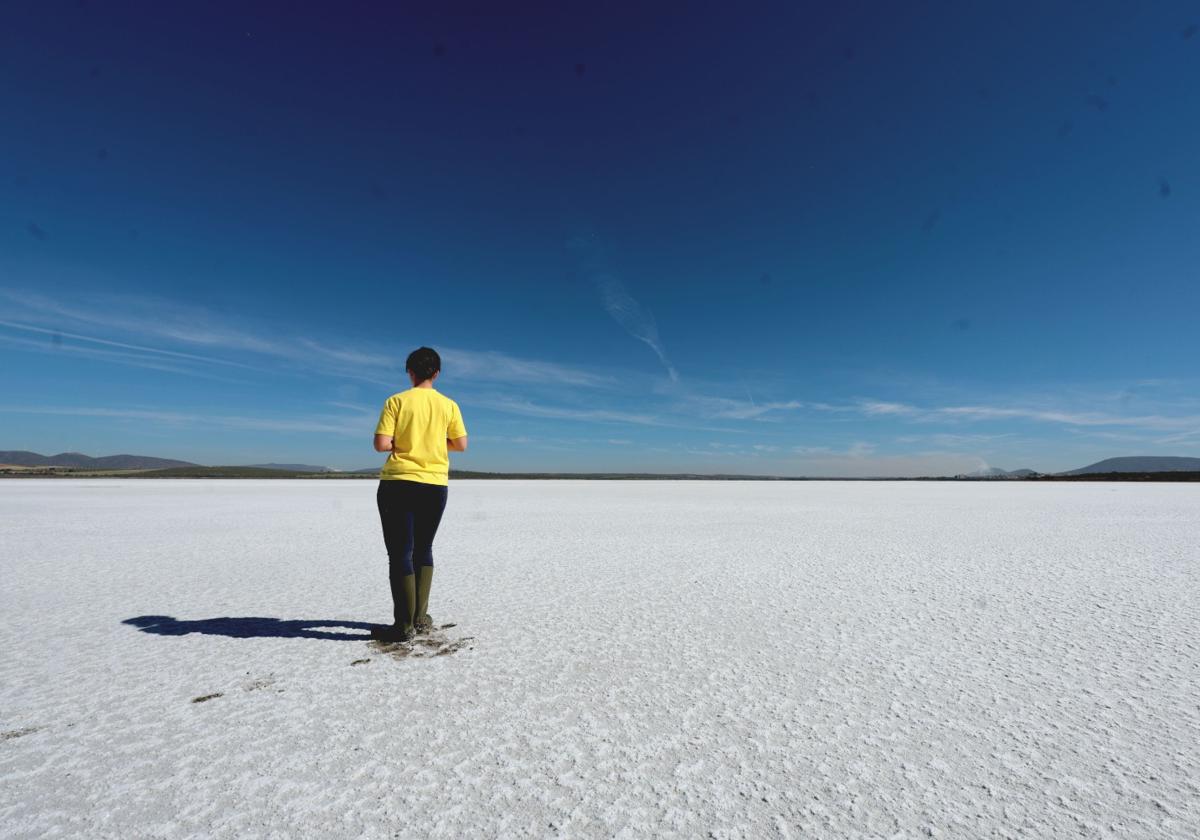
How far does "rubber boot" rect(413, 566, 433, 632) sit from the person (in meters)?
0.01

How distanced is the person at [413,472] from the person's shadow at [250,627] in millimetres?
397

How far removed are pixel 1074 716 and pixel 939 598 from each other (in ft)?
7.84

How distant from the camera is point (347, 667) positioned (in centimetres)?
315

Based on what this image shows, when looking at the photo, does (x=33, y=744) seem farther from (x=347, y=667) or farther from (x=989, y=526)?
(x=989, y=526)

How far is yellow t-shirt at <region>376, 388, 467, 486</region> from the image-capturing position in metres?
3.39

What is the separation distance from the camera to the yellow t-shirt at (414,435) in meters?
3.39

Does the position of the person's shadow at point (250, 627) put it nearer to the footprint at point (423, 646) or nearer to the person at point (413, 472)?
the footprint at point (423, 646)

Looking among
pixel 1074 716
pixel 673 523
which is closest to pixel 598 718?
pixel 1074 716

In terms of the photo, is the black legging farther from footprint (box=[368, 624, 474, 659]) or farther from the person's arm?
footprint (box=[368, 624, 474, 659])

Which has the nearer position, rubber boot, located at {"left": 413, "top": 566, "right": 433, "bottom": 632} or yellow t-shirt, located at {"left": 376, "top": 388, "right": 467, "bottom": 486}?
yellow t-shirt, located at {"left": 376, "top": 388, "right": 467, "bottom": 486}

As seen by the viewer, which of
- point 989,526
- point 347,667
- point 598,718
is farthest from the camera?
point 989,526

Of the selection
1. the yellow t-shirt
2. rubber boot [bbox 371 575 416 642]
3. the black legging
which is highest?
the yellow t-shirt

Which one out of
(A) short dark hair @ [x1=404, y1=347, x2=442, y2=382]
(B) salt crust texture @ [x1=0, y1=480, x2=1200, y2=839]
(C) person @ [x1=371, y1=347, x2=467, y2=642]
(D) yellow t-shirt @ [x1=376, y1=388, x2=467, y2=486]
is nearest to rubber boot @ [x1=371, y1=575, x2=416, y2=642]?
(C) person @ [x1=371, y1=347, x2=467, y2=642]

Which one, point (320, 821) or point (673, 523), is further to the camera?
point (673, 523)
